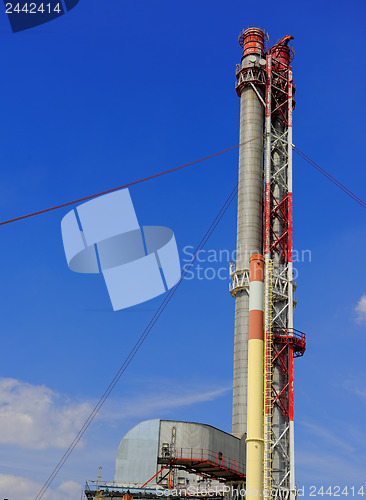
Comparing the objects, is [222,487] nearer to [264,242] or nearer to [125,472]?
[125,472]

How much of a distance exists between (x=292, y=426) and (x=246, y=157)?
3226 centimetres

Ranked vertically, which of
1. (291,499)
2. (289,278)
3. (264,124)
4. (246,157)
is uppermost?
(264,124)

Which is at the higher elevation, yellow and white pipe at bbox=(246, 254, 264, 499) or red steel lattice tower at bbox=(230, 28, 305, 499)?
red steel lattice tower at bbox=(230, 28, 305, 499)

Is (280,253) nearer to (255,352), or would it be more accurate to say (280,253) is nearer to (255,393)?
(255,352)

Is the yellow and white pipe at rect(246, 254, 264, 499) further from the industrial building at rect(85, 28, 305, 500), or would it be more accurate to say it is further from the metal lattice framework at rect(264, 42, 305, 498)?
the metal lattice framework at rect(264, 42, 305, 498)

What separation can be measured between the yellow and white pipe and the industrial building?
0.08 meters

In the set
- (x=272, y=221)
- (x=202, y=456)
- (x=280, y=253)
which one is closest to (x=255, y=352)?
(x=202, y=456)

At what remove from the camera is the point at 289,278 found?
76250mm

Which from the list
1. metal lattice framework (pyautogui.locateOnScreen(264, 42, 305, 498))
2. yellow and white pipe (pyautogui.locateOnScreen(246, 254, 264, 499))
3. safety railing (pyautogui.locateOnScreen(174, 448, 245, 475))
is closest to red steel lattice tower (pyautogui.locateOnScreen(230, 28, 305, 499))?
metal lattice framework (pyautogui.locateOnScreen(264, 42, 305, 498))

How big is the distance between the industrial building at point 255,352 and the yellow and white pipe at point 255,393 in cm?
8

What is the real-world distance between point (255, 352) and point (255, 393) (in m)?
3.31

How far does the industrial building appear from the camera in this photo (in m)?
55.4

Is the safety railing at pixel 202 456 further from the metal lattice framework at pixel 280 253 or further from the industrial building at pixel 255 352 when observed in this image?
the metal lattice framework at pixel 280 253

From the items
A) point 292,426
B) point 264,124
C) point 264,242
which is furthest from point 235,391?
point 264,124
